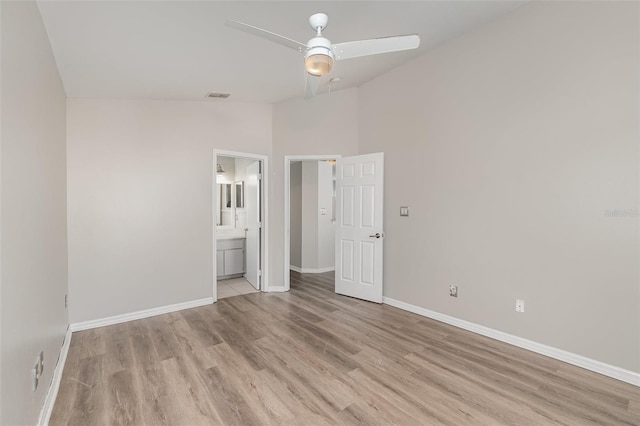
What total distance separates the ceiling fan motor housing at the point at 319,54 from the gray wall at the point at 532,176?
2036 mm

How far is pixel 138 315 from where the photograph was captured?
12.2 feet

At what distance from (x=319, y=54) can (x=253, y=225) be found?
Answer: 3.43 m

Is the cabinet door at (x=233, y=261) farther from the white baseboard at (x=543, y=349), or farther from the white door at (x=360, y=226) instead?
the white baseboard at (x=543, y=349)

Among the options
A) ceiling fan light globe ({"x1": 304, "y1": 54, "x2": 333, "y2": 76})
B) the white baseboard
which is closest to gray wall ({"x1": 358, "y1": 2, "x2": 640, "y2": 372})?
the white baseboard

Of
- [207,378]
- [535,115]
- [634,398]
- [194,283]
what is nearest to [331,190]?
[194,283]

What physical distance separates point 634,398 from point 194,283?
4.39 metres

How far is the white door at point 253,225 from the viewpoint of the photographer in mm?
4812

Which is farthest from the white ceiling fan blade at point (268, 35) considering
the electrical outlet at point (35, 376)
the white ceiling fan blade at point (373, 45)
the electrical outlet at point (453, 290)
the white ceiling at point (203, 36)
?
the electrical outlet at point (453, 290)

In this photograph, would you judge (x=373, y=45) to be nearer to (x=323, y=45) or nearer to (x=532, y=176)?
(x=323, y=45)

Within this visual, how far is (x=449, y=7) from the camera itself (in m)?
2.71

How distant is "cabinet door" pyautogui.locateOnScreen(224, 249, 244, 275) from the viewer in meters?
5.41

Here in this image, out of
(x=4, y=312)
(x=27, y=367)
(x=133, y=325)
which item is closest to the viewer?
(x=4, y=312)

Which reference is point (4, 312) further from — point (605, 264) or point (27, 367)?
point (605, 264)

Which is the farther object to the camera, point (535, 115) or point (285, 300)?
point (285, 300)
